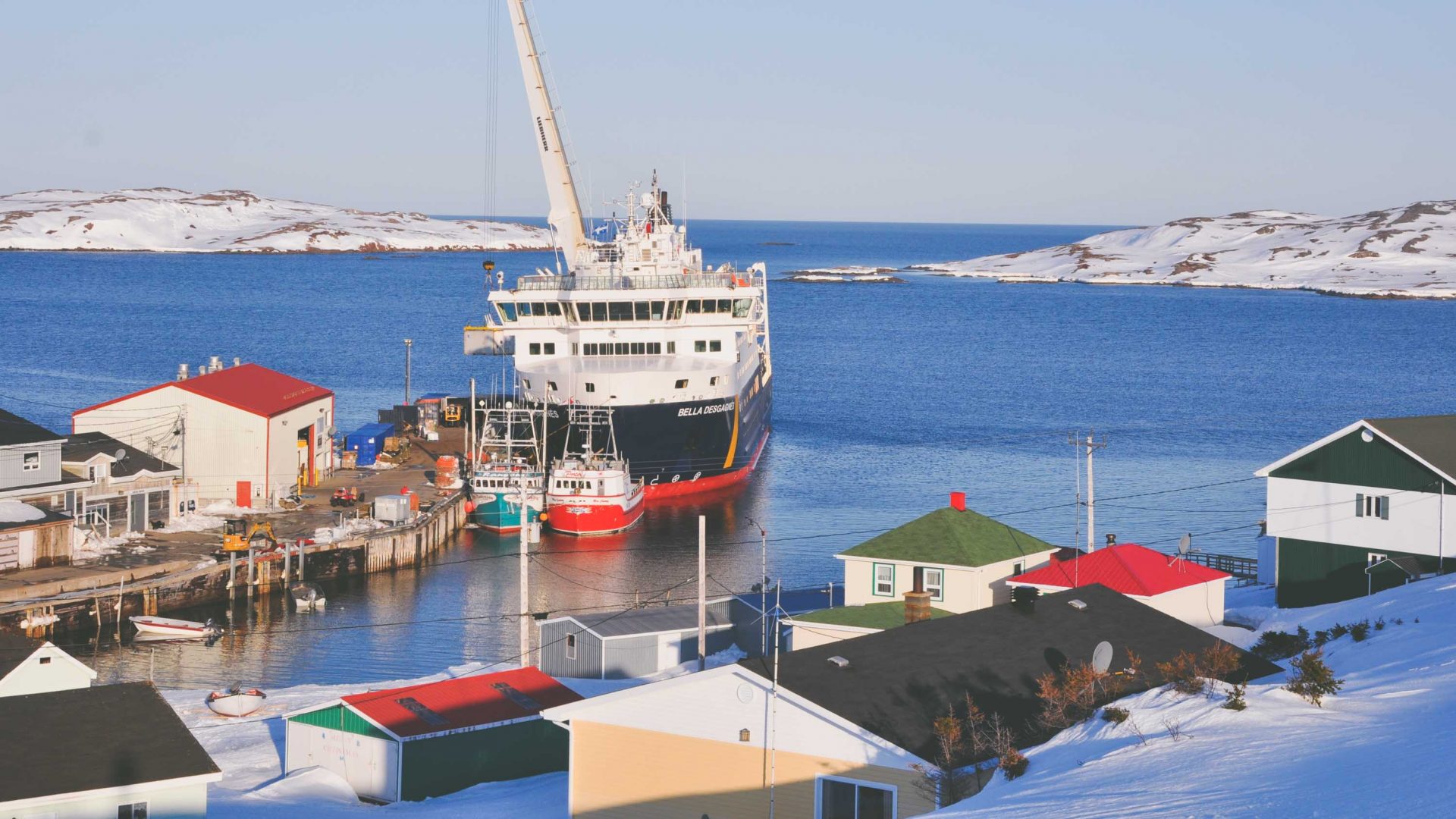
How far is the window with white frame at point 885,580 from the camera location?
26.4 meters

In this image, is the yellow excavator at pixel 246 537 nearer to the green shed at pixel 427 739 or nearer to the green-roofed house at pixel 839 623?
the green shed at pixel 427 739

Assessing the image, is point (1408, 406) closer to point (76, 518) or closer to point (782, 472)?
point (782, 472)

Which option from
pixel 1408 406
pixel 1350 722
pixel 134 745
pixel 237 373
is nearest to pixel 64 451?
pixel 237 373

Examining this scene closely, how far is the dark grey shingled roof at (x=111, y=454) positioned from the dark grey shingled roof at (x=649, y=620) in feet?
48.4

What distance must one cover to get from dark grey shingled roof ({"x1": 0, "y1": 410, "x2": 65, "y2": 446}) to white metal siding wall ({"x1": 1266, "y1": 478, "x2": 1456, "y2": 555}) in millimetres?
24705

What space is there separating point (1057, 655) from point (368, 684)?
13.9 metres

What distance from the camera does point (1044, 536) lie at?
41625 millimetres

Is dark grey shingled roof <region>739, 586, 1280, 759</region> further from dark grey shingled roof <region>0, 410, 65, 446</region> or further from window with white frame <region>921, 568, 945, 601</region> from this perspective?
dark grey shingled roof <region>0, 410, 65, 446</region>

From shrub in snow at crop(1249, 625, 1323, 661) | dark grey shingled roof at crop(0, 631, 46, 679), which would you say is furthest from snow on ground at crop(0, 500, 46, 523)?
shrub in snow at crop(1249, 625, 1323, 661)

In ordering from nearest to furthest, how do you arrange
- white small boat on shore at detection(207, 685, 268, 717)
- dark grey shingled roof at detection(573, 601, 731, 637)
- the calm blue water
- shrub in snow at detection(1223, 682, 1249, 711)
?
shrub in snow at detection(1223, 682, 1249, 711)
white small boat on shore at detection(207, 685, 268, 717)
dark grey shingled roof at detection(573, 601, 731, 637)
the calm blue water

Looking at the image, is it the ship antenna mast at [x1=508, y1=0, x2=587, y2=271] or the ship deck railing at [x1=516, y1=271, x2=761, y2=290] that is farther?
the ship antenna mast at [x1=508, y1=0, x2=587, y2=271]

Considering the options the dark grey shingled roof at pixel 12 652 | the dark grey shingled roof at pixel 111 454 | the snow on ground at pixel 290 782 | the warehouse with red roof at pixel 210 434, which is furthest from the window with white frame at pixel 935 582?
the warehouse with red roof at pixel 210 434

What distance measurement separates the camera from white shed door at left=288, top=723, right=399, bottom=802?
67.2 ft

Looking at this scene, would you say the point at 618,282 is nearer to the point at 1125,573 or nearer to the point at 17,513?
the point at 17,513
